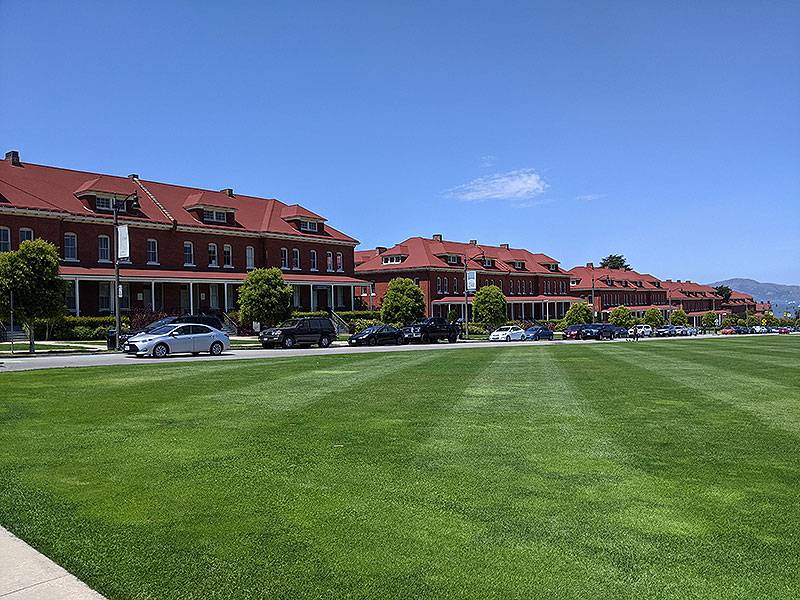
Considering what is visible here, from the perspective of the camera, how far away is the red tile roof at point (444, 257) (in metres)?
82.4

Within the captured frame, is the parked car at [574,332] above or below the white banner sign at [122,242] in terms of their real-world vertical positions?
below

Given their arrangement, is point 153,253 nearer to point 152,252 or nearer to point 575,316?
point 152,252

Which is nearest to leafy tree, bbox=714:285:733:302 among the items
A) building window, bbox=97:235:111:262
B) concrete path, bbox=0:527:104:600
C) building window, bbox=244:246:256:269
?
building window, bbox=244:246:256:269

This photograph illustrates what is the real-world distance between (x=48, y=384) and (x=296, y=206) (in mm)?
54092

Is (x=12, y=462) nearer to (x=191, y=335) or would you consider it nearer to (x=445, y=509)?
(x=445, y=509)

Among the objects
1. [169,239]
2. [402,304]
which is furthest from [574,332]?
[169,239]

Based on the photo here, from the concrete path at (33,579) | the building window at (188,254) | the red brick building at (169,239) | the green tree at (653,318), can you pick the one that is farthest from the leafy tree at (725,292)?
the concrete path at (33,579)

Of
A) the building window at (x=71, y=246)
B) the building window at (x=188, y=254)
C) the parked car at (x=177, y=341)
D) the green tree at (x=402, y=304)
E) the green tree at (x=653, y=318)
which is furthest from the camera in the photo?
the green tree at (x=653, y=318)

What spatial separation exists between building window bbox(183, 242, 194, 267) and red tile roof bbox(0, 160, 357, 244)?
184 centimetres

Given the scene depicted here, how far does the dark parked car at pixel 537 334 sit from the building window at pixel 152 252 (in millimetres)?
33584

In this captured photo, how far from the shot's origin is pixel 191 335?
31.2 metres

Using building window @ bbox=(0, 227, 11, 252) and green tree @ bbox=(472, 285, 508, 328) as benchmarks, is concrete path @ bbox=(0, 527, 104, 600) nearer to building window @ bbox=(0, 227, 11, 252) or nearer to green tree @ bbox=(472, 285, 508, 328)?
building window @ bbox=(0, 227, 11, 252)

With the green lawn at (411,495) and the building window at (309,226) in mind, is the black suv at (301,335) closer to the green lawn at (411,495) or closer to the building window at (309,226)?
the green lawn at (411,495)

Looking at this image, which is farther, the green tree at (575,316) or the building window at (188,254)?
the green tree at (575,316)
